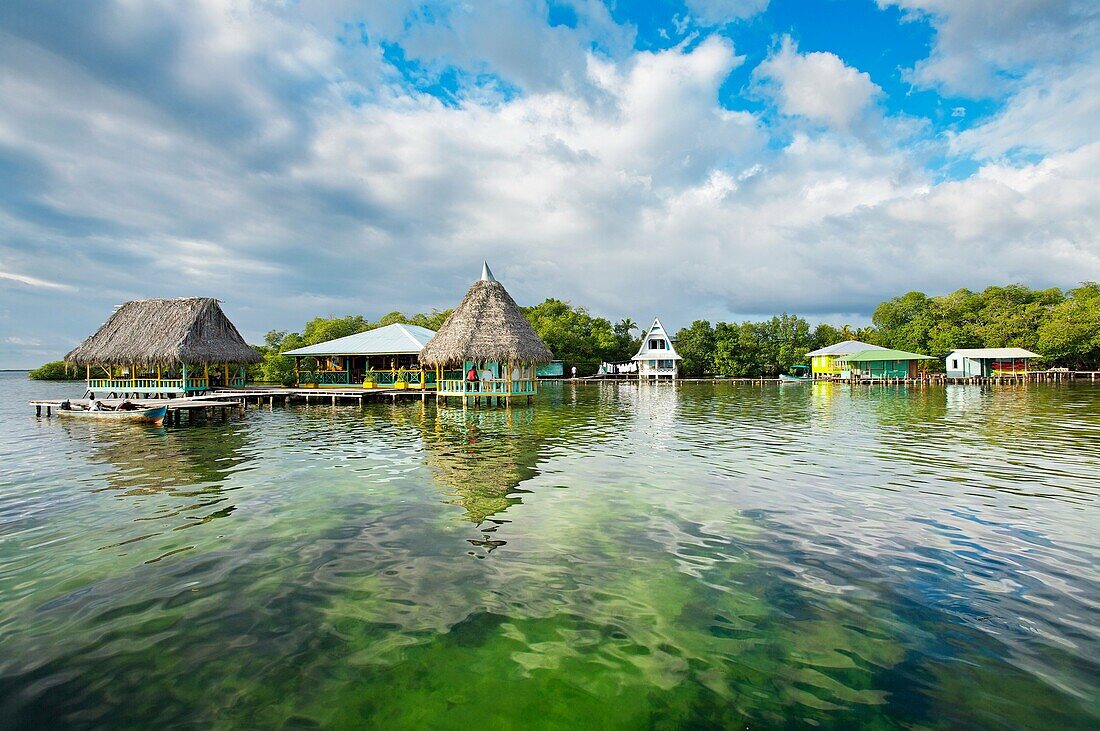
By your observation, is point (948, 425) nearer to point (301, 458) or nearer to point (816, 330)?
point (301, 458)

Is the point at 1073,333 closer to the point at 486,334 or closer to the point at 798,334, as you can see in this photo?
the point at 798,334

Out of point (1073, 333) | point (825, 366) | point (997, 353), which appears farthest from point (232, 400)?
point (1073, 333)

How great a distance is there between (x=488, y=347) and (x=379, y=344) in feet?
31.4

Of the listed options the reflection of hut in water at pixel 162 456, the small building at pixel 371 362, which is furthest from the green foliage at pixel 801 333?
the reflection of hut in water at pixel 162 456

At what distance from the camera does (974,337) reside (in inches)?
2025

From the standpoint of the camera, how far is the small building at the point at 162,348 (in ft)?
78.9

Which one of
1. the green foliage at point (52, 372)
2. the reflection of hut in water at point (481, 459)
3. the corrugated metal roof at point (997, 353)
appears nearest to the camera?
the reflection of hut in water at point (481, 459)

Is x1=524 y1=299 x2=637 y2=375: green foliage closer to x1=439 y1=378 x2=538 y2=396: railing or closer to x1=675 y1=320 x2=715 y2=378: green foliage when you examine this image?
x1=675 y1=320 x2=715 y2=378: green foliage

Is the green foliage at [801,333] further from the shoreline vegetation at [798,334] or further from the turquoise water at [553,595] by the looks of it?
the turquoise water at [553,595]

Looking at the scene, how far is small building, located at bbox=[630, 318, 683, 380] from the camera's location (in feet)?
170

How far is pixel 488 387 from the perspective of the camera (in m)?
24.5

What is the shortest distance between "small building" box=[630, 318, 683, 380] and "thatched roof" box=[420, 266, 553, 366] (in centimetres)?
2950

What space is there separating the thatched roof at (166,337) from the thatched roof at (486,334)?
10.4 meters

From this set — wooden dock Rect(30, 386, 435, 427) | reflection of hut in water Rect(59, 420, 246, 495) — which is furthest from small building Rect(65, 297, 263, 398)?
reflection of hut in water Rect(59, 420, 246, 495)
